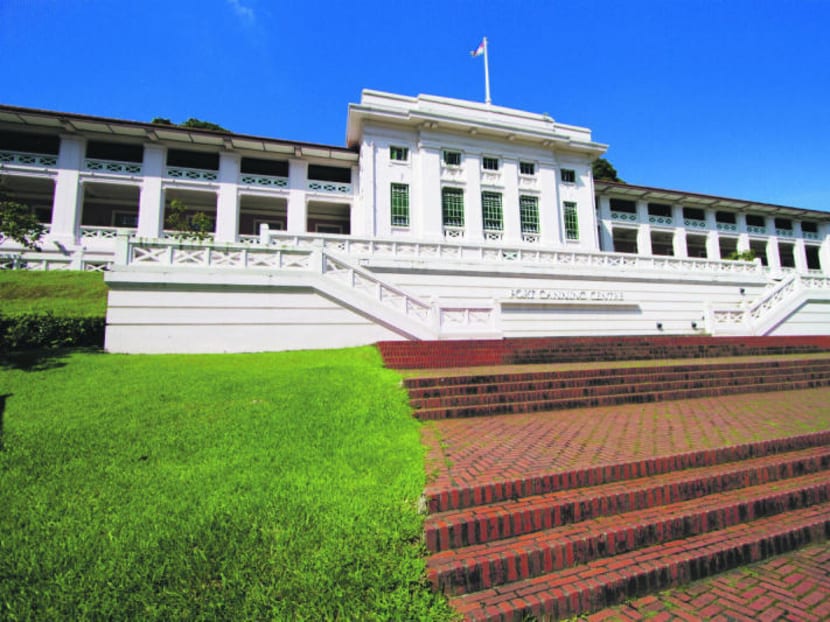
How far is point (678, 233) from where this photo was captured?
3219 cm

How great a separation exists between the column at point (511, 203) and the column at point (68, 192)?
24542 millimetres

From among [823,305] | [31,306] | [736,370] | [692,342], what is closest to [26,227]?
[31,306]

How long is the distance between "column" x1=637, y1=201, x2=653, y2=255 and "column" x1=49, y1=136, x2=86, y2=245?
3817 cm

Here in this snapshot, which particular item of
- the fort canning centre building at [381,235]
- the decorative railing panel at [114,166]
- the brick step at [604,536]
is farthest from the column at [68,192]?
the brick step at [604,536]

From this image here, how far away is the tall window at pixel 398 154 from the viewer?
23453 millimetres

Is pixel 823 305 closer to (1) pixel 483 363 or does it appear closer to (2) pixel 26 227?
(1) pixel 483 363

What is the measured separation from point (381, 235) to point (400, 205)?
8.28 feet

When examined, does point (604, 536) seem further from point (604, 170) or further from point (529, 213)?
point (604, 170)

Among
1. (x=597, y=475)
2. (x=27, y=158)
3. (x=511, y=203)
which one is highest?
(x=27, y=158)

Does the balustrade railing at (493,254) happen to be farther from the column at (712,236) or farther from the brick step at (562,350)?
the column at (712,236)

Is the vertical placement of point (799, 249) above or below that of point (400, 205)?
above

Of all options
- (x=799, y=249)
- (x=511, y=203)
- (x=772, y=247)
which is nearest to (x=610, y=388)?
(x=511, y=203)

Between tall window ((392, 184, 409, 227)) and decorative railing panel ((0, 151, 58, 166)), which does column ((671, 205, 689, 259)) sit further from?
decorative railing panel ((0, 151, 58, 166))

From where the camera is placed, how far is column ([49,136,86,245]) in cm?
2064
